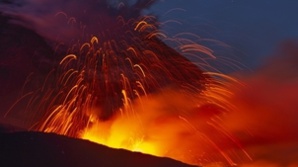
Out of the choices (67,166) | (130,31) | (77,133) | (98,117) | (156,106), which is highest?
(130,31)

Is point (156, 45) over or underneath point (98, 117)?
over

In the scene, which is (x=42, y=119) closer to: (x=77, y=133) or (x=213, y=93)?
(x=77, y=133)

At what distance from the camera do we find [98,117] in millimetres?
13703

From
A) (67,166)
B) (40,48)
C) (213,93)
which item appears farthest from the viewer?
(40,48)

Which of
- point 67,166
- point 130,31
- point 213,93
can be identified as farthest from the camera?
point 130,31

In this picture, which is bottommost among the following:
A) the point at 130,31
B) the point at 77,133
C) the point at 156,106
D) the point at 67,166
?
the point at 67,166

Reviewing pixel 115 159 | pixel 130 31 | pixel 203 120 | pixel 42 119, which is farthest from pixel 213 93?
pixel 115 159

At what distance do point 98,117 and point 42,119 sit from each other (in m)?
1.38

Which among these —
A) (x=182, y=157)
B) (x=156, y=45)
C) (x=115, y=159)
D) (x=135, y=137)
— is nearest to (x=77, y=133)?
(x=135, y=137)

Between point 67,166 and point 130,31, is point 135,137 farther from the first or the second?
point 67,166

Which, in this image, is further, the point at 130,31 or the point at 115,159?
the point at 130,31

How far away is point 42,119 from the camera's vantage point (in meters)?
13.5

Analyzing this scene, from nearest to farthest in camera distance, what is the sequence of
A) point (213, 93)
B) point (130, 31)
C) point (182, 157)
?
point (182, 157), point (213, 93), point (130, 31)

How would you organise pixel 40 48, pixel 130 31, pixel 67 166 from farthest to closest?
1. pixel 40 48
2. pixel 130 31
3. pixel 67 166
